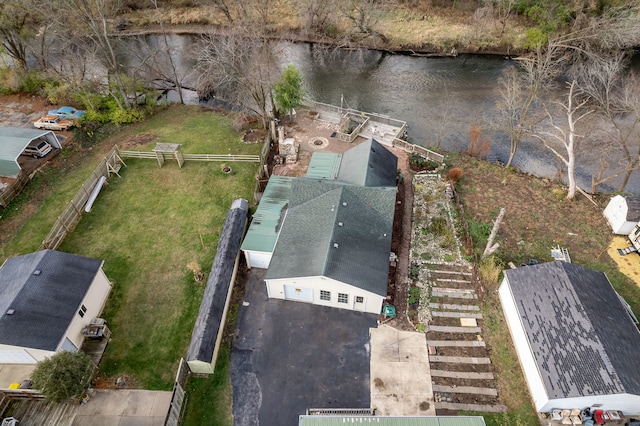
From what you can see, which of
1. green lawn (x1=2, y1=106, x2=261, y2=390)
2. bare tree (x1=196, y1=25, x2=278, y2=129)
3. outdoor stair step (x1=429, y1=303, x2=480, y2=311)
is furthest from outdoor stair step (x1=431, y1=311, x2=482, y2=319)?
bare tree (x1=196, y1=25, x2=278, y2=129)

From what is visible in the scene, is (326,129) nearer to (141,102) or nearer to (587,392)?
(141,102)

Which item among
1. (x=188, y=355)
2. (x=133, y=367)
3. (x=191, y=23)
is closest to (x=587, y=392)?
(x=188, y=355)

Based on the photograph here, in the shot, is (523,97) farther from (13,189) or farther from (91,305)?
(13,189)

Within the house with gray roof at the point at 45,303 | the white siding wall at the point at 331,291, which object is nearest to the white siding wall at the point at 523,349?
the white siding wall at the point at 331,291

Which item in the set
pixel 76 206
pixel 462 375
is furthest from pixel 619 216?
pixel 76 206

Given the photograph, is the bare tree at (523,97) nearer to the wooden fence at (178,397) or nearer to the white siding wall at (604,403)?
the white siding wall at (604,403)
